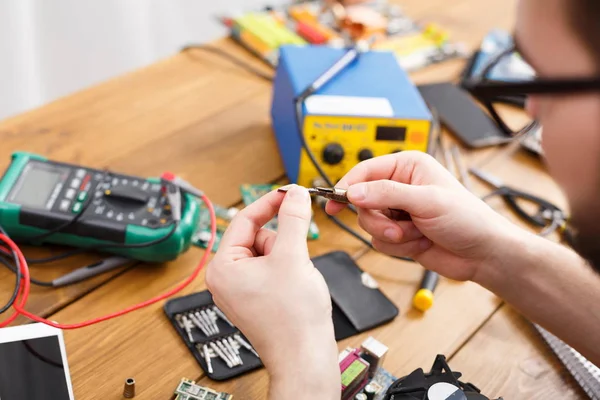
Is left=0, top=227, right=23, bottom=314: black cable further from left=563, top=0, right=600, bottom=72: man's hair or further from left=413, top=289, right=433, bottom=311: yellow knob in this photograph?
left=563, top=0, right=600, bottom=72: man's hair

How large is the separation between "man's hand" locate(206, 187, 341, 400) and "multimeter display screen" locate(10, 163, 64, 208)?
334mm

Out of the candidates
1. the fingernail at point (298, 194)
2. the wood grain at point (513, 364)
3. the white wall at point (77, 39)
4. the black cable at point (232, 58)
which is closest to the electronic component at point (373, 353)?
the wood grain at point (513, 364)

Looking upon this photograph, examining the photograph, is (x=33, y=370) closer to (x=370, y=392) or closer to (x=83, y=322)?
(x=83, y=322)

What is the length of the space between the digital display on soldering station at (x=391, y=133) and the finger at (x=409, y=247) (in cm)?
20

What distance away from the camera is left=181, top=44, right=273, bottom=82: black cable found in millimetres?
1323

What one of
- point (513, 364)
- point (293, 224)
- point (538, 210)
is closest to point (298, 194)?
point (293, 224)

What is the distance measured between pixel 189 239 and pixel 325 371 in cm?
33

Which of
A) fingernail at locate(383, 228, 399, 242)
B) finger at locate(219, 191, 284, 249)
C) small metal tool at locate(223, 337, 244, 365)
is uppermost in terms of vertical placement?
finger at locate(219, 191, 284, 249)

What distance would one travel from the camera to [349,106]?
1.00m

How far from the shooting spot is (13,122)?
1.09 m

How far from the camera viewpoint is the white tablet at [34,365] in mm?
647

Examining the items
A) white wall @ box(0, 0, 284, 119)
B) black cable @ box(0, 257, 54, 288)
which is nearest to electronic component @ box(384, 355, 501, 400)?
black cable @ box(0, 257, 54, 288)

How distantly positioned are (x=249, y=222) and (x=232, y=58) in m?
0.73

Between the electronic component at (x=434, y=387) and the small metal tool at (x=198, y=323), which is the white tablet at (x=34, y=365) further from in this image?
the electronic component at (x=434, y=387)
